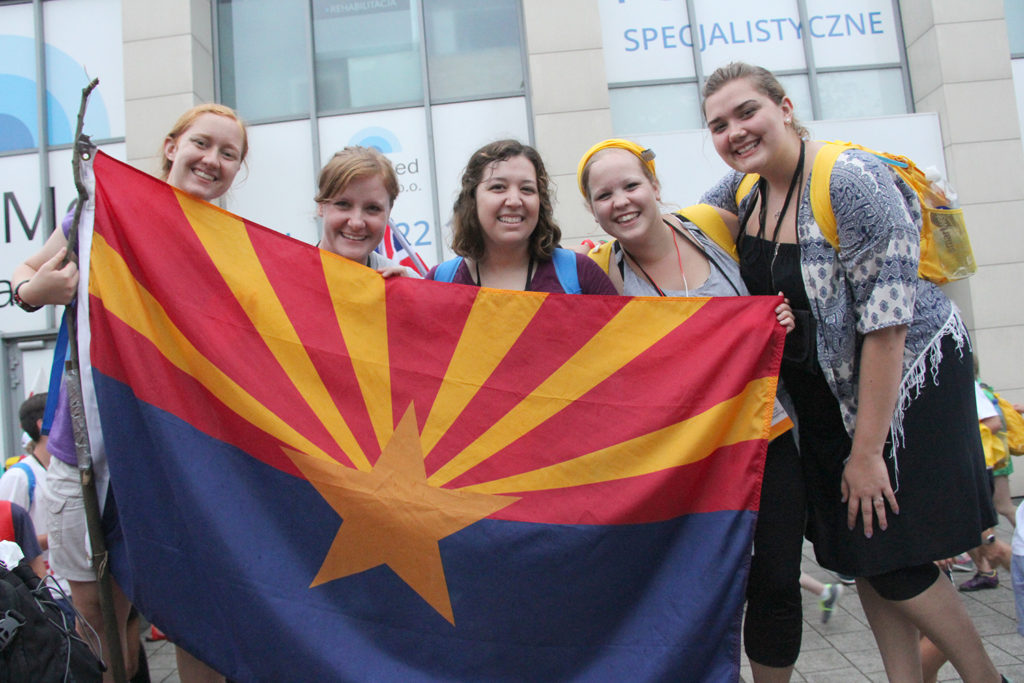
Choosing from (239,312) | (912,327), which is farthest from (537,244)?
(912,327)

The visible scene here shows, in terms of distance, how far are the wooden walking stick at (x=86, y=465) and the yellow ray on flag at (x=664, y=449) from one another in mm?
1118

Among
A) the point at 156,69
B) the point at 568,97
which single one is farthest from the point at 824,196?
the point at 156,69

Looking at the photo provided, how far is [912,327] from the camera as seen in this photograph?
2.20m

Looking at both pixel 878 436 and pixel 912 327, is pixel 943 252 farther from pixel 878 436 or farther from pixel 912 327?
pixel 878 436

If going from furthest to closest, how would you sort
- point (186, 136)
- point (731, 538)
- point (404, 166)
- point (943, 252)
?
point (404, 166)
point (186, 136)
point (943, 252)
point (731, 538)

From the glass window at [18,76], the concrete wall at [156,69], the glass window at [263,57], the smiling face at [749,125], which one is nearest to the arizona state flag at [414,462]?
the smiling face at [749,125]

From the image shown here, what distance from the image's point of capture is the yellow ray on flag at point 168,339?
219 centimetres

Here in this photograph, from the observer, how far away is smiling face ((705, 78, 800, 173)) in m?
2.26

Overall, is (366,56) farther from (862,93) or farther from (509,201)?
(509,201)

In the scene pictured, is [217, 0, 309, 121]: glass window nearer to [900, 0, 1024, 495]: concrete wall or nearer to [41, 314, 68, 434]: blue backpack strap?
[41, 314, 68, 434]: blue backpack strap

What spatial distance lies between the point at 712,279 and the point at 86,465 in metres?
2.04

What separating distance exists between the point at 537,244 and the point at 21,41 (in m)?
8.63

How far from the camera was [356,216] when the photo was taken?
8.59ft

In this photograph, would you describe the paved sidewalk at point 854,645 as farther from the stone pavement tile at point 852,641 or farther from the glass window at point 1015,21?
the glass window at point 1015,21
